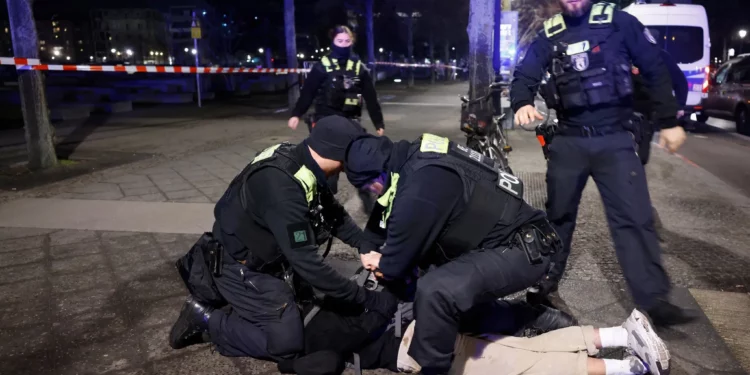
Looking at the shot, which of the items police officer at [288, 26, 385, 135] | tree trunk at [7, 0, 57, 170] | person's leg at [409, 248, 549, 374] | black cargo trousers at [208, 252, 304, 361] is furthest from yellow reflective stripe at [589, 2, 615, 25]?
tree trunk at [7, 0, 57, 170]

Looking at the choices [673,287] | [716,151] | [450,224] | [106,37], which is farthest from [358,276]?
[106,37]

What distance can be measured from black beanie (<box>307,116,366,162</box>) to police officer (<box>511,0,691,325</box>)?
46.1 inches

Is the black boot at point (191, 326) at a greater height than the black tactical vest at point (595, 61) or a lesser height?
lesser

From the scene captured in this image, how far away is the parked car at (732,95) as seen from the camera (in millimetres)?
11727

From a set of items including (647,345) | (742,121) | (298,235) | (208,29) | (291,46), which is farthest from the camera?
(208,29)

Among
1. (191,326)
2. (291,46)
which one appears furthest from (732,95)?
(191,326)

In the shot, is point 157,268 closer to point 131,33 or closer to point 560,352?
point 560,352

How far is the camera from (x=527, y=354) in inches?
98.5

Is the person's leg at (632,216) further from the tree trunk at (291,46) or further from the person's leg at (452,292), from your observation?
the tree trunk at (291,46)

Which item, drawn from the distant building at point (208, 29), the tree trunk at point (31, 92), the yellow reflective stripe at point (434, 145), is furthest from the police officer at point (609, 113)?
the distant building at point (208, 29)

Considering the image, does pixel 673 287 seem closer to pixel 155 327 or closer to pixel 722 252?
pixel 722 252

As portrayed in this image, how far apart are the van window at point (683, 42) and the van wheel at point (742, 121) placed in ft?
4.92

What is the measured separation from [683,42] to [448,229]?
11.6m

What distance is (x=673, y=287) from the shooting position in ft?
11.8
